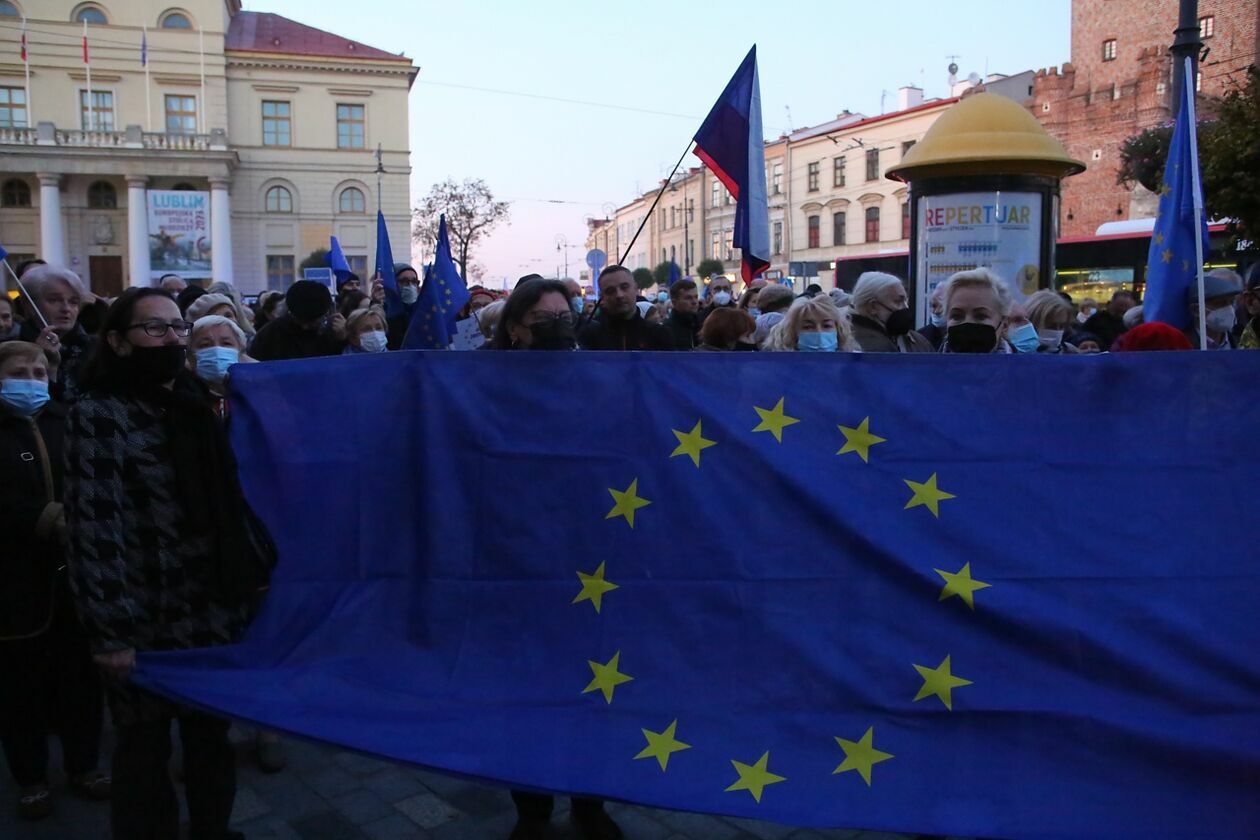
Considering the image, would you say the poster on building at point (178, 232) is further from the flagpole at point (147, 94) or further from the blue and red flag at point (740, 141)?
the blue and red flag at point (740, 141)

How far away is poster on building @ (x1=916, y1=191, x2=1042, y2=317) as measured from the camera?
8.02m

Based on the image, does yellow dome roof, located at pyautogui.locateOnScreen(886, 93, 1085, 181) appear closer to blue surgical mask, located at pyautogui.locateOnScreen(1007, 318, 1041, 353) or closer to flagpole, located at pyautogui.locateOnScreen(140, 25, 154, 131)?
blue surgical mask, located at pyautogui.locateOnScreen(1007, 318, 1041, 353)

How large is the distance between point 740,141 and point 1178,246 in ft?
8.23

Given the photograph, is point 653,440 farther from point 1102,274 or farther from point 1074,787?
point 1102,274

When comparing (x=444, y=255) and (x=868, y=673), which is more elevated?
(x=444, y=255)

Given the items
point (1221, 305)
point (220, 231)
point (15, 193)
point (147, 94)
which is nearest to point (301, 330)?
point (1221, 305)

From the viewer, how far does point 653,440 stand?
303 cm

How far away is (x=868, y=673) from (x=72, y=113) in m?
53.4

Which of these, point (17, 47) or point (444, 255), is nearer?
point (444, 255)

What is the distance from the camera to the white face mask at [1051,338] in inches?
215

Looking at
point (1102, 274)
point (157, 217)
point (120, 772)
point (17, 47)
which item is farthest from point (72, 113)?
point (120, 772)

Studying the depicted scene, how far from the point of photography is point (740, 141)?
6.00 m

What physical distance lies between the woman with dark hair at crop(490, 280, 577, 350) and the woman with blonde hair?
1150 mm

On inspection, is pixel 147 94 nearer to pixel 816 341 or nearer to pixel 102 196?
pixel 102 196
